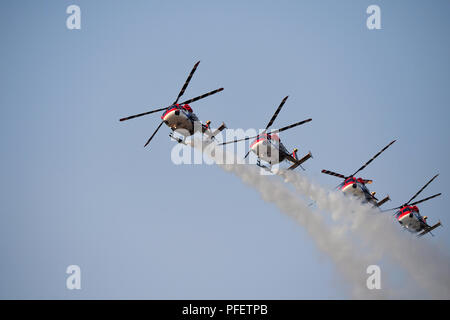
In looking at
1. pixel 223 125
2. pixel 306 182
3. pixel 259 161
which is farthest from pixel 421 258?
pixel 223 125

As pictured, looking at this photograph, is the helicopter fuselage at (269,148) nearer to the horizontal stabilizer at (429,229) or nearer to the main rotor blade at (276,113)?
the main rotor blade at (276,113)

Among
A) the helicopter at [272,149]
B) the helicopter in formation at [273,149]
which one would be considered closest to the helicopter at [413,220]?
the helicopter in formation at [273,149]

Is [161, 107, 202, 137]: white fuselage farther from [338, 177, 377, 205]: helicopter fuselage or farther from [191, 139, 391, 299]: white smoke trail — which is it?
[338, 177, 377, 205]: helicopter fuselage

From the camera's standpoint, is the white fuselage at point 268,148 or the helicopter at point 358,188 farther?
the helicopter at point 358,188

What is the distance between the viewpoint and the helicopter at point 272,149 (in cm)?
5347

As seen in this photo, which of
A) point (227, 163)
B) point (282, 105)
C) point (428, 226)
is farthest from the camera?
point (428, 226)

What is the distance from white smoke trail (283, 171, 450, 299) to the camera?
6103 centimetres

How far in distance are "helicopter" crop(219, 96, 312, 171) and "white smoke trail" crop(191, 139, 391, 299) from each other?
19.6 ft

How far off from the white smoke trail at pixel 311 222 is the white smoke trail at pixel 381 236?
172 cm

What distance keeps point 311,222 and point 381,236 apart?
8.98m

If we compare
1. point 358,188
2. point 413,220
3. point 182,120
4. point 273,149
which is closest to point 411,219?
point 413,220
